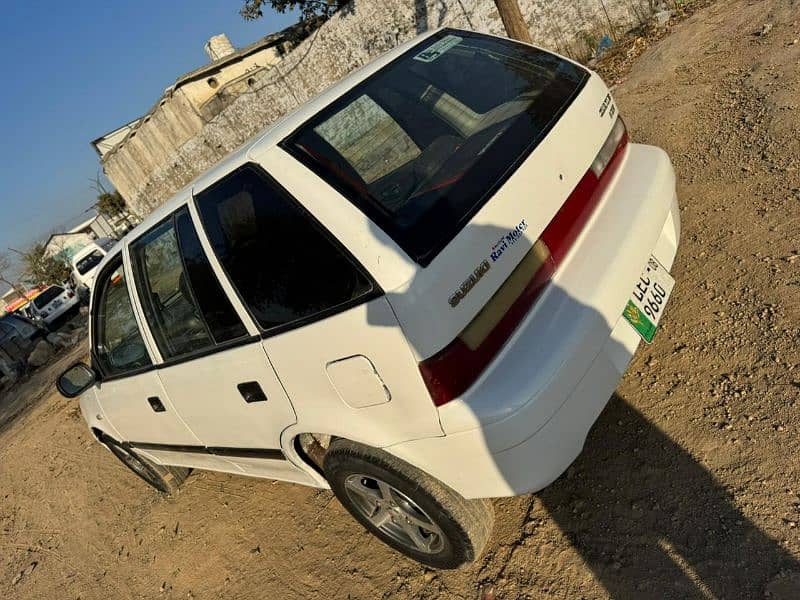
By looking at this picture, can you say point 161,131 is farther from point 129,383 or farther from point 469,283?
point 469,283

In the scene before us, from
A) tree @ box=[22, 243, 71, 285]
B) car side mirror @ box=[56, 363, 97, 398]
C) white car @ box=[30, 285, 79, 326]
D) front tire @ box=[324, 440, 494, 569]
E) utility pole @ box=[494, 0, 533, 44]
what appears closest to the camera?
front tire @ box=[324, 440, 494, 569]

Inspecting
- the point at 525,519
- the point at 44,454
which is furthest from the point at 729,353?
the point at 44,454

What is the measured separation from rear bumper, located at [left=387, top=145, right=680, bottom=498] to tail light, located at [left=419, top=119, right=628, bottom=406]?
0.04 m

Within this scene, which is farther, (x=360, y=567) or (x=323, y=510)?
(x=323, y=510)

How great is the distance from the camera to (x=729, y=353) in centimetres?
270

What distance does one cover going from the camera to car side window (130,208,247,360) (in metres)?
2.38

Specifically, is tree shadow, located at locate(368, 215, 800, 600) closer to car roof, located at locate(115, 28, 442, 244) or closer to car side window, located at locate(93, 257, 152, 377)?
car roof, located at locate(115, 28, 442, 244)

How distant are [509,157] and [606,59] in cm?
701

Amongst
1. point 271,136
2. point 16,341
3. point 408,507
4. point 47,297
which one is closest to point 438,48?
point 271,136

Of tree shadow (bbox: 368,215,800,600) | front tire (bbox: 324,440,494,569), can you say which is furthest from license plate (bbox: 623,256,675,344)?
front tire (bbox: 324,440,494,569)

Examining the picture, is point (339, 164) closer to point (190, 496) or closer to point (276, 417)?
point (276, 417)

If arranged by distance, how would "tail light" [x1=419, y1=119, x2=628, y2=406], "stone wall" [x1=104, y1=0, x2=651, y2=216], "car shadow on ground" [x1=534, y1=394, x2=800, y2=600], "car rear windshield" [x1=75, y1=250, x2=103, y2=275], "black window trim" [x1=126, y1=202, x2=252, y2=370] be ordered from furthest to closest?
"car rear windshield" [x1=75, y1=250, x2=103, y2=275]
"stone wall" [x1=104, y1=0, x2=651, y2=216]
"black window trim" [x1=126, y1=202, x2=252, y2=370]
"car shadow on ground" [x1=534, y1=394, x2=800, y2=600]
"tail light" [x1=419, y1=119, x2=628, y2=406]

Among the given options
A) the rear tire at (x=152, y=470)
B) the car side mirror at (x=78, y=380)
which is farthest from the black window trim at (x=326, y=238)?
the rear tire at (x=152, y=470)

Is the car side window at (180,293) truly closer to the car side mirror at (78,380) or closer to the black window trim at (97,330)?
the black window trim at (97,330)
